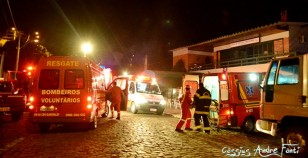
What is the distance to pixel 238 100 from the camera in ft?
40.2

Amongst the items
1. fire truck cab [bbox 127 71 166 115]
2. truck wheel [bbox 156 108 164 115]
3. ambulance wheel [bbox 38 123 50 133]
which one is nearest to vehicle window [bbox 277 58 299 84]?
ambulance wheel [bbox 38 123 50 133]

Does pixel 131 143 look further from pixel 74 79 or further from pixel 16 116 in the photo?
pixel 16 116

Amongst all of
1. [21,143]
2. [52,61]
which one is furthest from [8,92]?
[21,143]

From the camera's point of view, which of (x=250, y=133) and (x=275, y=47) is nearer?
(x=250, y=133)

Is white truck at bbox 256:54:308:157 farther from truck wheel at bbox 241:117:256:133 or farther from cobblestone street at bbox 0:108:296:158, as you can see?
truck wheel at bbox 241:117:256:133

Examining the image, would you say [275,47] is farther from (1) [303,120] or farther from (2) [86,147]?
(2) [86,147]

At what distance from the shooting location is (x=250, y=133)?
12.4 metres

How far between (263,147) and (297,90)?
85.8 inches

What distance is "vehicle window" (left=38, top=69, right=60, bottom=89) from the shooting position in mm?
11273

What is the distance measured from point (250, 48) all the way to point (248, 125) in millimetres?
→ 18679

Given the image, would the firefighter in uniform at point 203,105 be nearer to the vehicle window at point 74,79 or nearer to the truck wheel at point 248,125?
the truck wheel at point 248,125

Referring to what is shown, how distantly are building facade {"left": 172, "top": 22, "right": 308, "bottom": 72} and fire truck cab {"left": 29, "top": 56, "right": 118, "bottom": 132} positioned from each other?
1654 cm

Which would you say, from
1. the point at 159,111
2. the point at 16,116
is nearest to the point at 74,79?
the point at 16,116

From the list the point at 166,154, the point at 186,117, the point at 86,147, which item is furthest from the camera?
the point at 186,117
